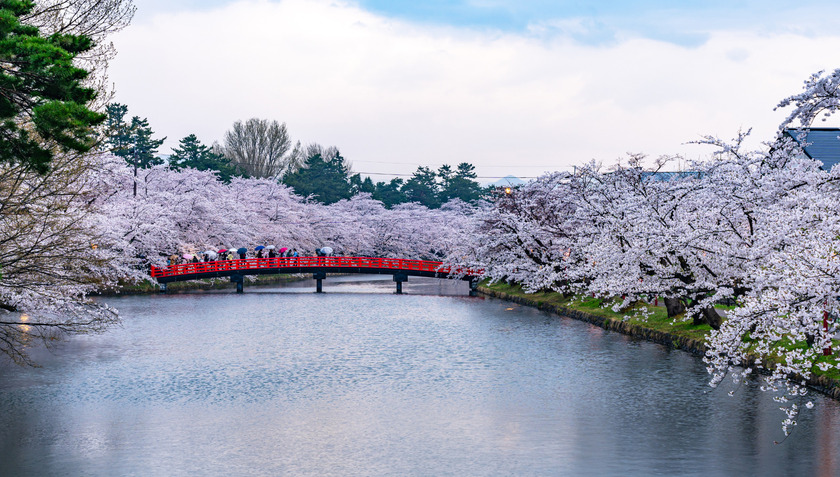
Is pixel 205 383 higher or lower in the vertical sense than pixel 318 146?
lower

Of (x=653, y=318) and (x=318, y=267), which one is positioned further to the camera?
(x=318, y=267)

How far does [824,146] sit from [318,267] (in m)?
31.4

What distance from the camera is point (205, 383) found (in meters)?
20.3

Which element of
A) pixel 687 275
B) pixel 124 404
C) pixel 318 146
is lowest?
pixel 124 404

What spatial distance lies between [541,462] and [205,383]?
1043 cm

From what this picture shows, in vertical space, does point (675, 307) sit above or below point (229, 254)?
below

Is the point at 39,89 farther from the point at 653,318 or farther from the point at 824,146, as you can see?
the point at 824,146

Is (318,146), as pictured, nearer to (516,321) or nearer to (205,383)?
(516,321)

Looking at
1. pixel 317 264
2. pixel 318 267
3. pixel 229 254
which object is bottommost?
pixel 318 267

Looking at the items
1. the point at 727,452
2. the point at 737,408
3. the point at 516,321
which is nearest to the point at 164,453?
the point at 727,452

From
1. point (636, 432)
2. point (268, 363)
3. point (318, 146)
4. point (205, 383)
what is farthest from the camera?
point (318, 146)

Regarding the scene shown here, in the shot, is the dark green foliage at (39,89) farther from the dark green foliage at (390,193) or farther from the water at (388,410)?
the dark green foliage at (390,193)

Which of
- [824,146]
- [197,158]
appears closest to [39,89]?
[824,146]

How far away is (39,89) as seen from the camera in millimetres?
13133
